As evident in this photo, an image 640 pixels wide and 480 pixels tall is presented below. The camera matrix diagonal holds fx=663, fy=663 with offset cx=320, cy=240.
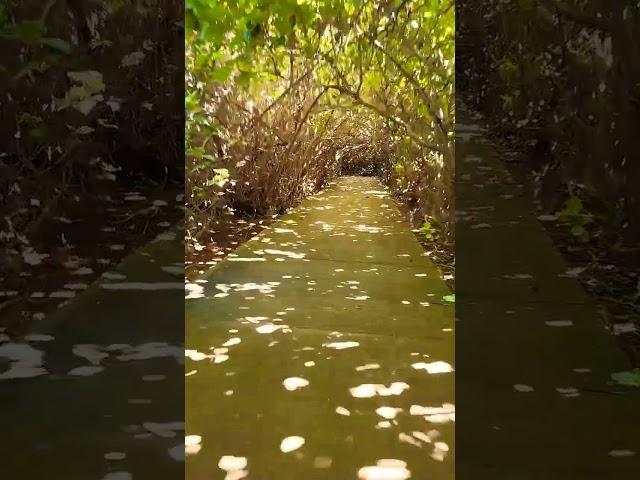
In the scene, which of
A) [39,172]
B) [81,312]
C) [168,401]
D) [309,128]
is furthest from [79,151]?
[309,128]

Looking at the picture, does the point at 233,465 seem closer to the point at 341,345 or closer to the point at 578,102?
the point at 341,345

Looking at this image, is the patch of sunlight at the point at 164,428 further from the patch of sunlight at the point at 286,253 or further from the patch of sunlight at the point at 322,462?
the patch of sunlight at the point at 286,253

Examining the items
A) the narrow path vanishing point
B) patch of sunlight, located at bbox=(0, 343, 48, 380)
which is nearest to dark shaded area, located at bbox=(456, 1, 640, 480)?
the narrow path vanishing point

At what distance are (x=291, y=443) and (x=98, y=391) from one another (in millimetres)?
880

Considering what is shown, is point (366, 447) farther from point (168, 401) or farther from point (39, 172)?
point (39, 172)

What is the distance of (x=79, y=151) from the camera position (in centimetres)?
464

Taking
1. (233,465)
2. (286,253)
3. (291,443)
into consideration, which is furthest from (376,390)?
(286,253)

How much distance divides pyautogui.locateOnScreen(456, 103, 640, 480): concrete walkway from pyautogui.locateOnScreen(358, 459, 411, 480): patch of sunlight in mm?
186

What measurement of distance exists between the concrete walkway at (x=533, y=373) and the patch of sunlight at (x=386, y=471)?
0.19 meters

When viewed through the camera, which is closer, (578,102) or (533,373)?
(533,373)

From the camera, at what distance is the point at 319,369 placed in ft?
10.1

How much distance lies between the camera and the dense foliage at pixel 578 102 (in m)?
3.82

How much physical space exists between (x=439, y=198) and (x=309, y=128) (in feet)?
14.2

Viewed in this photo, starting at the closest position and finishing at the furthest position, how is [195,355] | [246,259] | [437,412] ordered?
[437,412] → [195,355] → [246,259]
